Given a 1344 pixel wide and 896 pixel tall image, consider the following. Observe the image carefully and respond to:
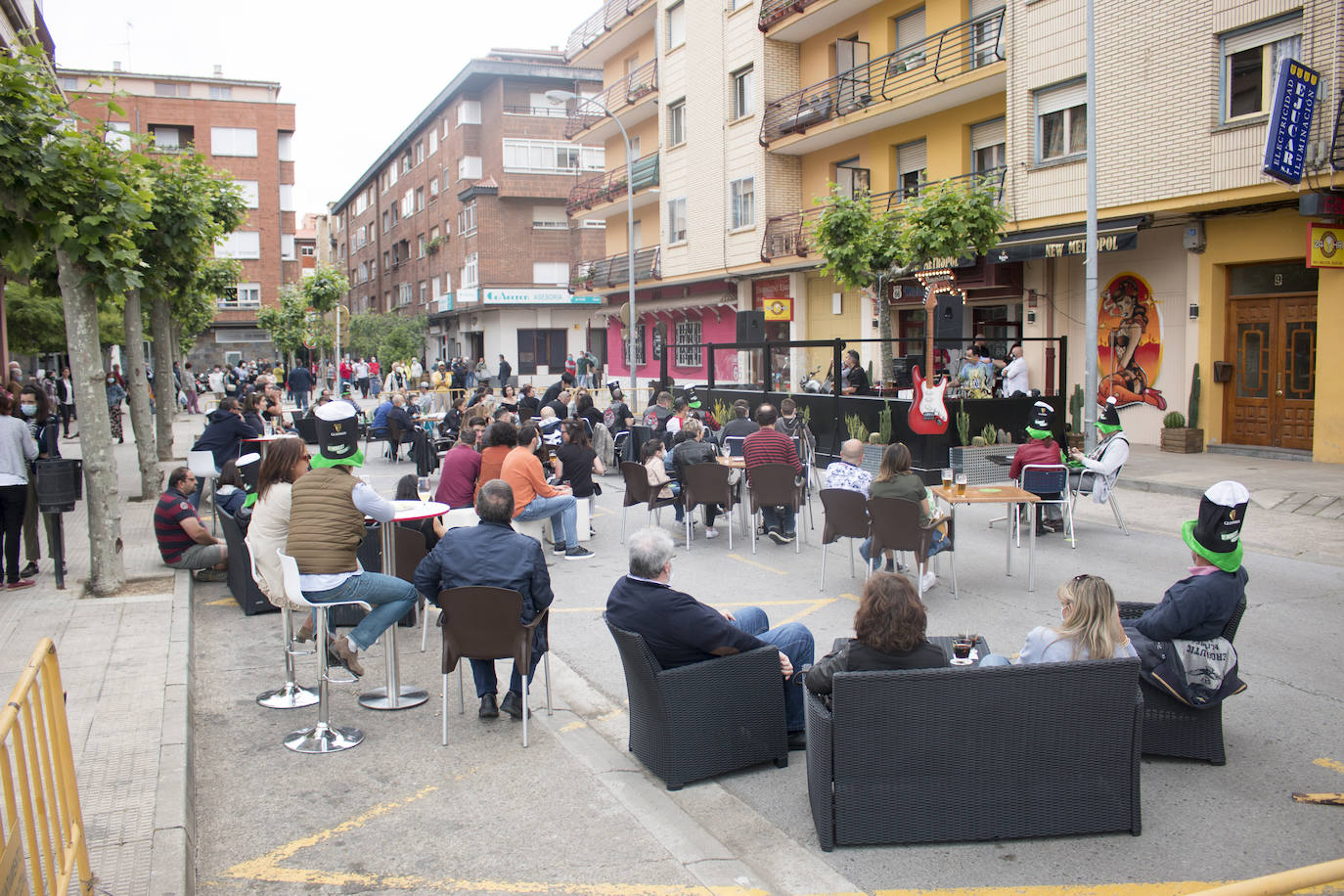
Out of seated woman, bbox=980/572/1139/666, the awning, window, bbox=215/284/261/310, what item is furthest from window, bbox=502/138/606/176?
seated woman, bbox=980/572/1139/666

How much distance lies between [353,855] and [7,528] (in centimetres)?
637

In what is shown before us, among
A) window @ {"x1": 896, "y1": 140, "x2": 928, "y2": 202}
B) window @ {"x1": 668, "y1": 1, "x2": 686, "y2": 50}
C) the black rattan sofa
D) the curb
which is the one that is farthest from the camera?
window @ {"x1": 668, "y1": 1, "x2": 686, "y2": 50}

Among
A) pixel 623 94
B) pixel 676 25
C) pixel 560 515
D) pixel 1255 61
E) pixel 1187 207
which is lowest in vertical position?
pixel 560 515

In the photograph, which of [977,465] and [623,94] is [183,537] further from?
[623,94]

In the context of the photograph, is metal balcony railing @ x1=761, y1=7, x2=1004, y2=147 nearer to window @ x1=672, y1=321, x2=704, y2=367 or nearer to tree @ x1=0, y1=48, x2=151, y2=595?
window @ x1=672, y1=321, x2=704, y2=367

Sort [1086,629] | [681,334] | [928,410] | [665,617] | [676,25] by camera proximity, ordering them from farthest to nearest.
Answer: [681,334], [676,25], [928,410], [665,617], [1086,629]

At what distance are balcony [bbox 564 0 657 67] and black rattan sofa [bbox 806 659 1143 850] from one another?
31.5 meters

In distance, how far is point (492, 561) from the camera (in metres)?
5.46

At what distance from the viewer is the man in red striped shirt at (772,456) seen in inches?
427

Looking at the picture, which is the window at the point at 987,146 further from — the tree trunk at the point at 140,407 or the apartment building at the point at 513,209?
the apartment building at the point at 513,209

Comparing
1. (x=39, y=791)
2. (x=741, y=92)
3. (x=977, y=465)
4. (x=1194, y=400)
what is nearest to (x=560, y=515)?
(x=977, y=465)

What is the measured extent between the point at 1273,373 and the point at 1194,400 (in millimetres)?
1254

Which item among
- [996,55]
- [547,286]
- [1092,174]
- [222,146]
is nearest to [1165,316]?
[1092,174]

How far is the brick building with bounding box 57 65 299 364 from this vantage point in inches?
2066
